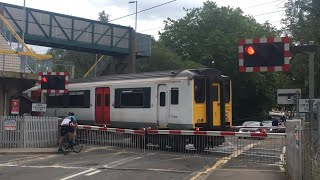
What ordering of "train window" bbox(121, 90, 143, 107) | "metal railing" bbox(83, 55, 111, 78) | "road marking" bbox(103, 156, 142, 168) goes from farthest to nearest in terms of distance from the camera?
"metal railing" bbox(83, 55, 111, 78), "train window" bbox(121, 90, 143, 107), "road marking" bbox(103, 156, 142, 168)

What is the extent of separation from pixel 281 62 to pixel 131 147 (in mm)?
9627

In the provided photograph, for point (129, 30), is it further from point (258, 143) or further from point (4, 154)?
point (258, 143)

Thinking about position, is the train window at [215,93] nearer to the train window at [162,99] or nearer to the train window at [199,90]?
the train window at [199,90]

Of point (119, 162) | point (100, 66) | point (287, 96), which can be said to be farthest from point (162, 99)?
point (100, 66)

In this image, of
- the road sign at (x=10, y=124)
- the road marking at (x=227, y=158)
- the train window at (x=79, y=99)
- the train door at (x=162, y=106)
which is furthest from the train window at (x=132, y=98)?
the road marking at (x=227, y=158)

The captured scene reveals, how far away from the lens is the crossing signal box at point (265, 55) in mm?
12063

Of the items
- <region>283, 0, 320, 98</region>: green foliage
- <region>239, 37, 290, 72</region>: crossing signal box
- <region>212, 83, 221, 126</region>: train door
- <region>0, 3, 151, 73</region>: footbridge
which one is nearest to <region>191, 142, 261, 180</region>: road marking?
<region>212, 83, 221, 126</region>: train door

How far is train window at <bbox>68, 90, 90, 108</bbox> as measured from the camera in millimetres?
23859

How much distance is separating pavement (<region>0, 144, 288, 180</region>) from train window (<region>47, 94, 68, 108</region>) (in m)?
7.09

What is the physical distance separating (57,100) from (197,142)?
36.5 feet

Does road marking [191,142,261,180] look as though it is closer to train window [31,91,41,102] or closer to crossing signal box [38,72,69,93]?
crossing signal box [38,72,69,93]

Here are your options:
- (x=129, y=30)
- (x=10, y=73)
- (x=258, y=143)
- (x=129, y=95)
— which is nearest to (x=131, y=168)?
(x=258, y=143)

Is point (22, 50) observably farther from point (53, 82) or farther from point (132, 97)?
point (132, 97)

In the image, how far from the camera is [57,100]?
2652cm
